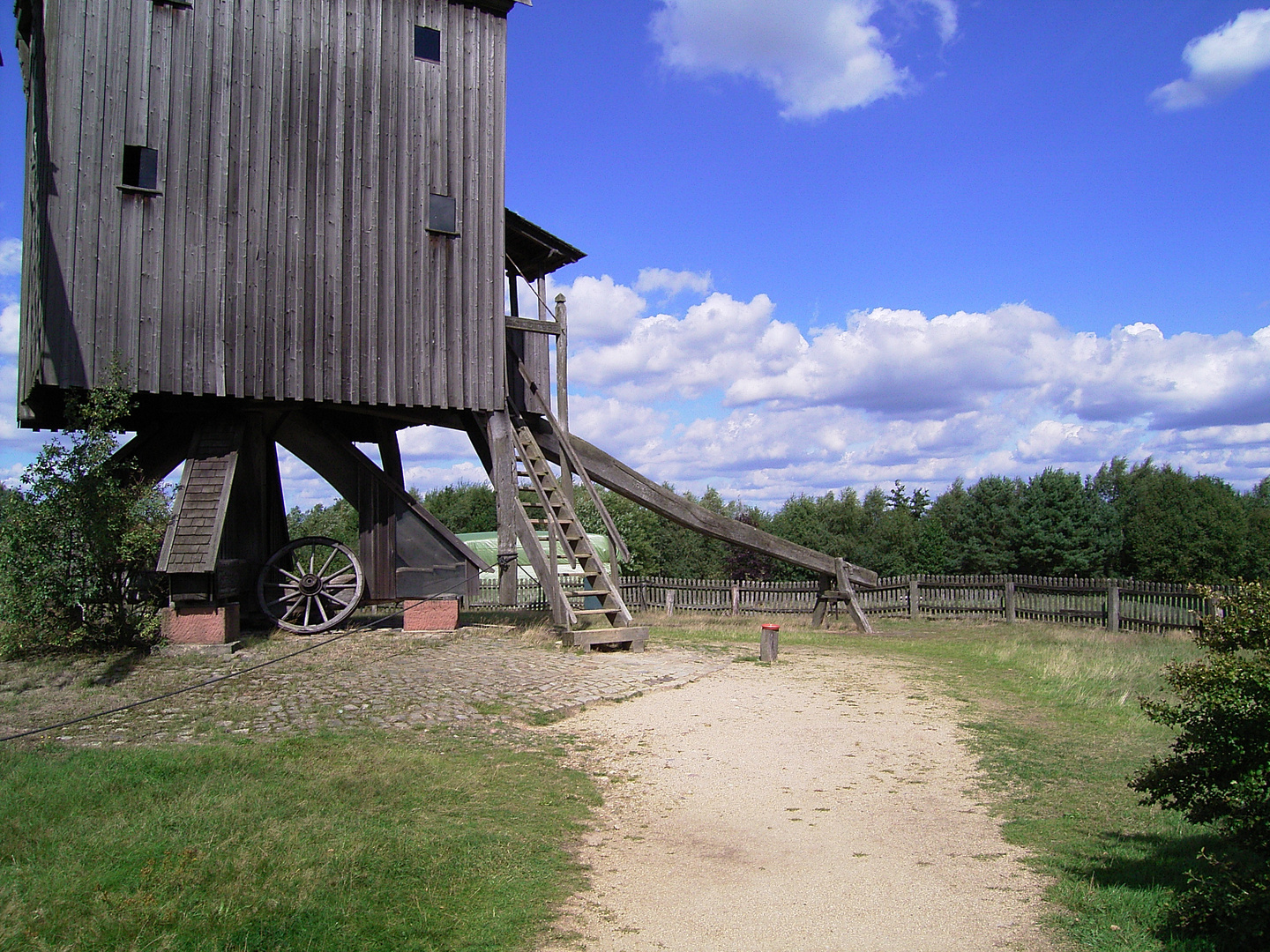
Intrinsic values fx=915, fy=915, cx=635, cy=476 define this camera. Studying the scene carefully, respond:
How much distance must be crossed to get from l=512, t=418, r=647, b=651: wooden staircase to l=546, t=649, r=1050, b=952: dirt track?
303 cm

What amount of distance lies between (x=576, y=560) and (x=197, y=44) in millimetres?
8967

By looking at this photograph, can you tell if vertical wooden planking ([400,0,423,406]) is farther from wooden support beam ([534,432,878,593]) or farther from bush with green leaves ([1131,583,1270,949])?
bush with green leaves ([1131,583,1270,949])

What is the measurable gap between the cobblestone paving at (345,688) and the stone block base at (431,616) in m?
0.93

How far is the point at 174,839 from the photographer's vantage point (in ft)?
16.2

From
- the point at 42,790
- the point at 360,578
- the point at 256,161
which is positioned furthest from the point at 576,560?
the point at 42,790

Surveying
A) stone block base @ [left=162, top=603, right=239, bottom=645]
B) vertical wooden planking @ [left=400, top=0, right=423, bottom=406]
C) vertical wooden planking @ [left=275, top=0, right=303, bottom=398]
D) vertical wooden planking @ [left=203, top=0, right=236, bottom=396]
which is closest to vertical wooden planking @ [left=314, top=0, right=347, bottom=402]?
vertical wooden planking @ [left=275, top=0, right=303, bottom=398]

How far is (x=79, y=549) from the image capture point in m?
11.2

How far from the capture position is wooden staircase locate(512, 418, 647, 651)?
1317cm

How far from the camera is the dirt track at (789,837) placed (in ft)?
14.9

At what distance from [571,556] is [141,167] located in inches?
311

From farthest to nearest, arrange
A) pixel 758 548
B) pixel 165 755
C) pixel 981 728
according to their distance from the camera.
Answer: pixel 758 548, pixel 981 728, pixel 165 755

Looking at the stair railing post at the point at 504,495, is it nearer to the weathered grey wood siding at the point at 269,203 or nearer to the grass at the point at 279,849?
the weathered grey wood siding at the point at 269,203

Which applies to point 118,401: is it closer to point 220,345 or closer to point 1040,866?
point 220,345

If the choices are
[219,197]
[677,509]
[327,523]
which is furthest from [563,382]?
[327,523]
